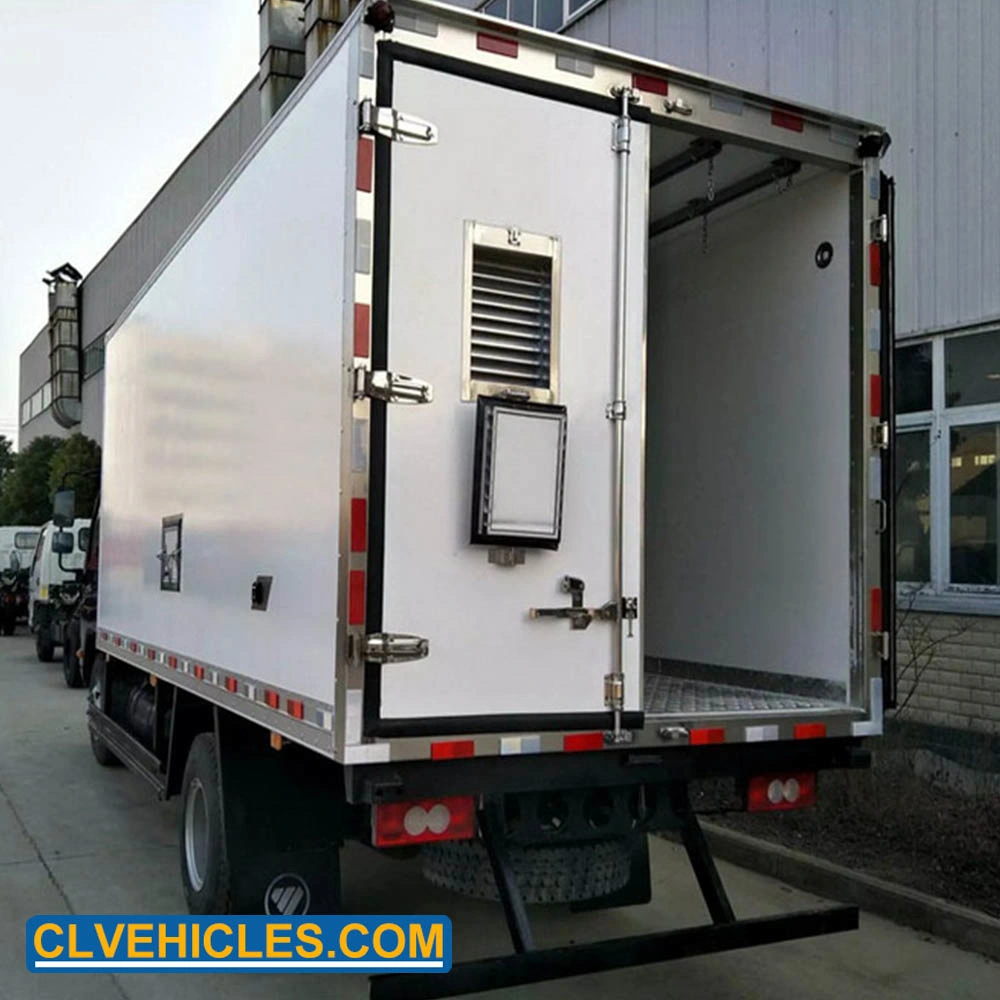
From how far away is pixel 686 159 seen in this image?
5277 mm

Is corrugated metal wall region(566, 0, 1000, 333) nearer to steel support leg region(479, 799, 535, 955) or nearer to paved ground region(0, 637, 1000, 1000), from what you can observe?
paved ground region(0, 637, 1000, 1000)

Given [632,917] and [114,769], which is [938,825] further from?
[114,769]

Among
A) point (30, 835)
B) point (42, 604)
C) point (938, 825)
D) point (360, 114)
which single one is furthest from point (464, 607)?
point (42, 604)

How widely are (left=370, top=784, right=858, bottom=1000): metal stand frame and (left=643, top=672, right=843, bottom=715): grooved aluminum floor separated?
0.35 meters

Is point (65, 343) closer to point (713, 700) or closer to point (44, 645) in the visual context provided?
point (44, 645)

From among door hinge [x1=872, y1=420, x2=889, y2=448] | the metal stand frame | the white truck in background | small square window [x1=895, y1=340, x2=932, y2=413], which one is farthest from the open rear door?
the white truck in background

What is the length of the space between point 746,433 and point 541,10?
10828 millimetres

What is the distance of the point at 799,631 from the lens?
207 inches

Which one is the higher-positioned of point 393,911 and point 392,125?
point 392,125

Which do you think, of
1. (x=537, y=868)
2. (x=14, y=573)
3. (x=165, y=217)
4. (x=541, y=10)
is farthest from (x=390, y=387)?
(x=165, y=217)

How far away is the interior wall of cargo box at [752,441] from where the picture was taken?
509cm

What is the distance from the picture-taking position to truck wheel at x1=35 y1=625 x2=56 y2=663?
64.7 feet

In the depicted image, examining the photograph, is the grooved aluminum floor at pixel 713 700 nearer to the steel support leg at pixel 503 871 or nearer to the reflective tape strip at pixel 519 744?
the reflective tape strip at pixel 519 744

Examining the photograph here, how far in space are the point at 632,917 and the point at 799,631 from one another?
183cm
